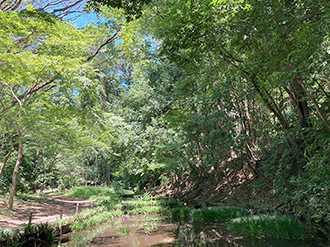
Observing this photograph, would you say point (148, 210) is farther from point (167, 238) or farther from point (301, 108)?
point (301, 108)

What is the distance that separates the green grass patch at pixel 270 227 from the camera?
17.5 feet

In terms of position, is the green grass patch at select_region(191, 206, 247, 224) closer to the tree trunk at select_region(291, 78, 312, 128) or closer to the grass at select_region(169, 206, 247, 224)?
the grass at select_region(169, 206, 247, 224)

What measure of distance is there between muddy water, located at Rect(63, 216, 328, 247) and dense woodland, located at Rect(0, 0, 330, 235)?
1.64m

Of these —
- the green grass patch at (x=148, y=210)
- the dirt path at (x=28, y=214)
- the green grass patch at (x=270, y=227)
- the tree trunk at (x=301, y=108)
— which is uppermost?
the tree trunk at (x=301, y=108)

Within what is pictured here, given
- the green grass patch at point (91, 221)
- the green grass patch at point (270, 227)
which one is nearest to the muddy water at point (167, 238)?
the green grass patch at point (270, 227)

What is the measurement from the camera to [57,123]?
9922 millimetres

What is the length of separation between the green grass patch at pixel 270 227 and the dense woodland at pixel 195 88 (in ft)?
2.29

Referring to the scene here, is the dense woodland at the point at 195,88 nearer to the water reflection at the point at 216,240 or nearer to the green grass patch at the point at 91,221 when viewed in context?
the water reflection at the point at 216,240

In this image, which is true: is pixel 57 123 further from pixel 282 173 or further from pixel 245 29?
pixel 282 173

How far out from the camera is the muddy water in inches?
221

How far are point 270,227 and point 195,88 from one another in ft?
25.7

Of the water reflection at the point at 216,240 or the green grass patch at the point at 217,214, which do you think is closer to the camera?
the water reflection at the point at 216,240

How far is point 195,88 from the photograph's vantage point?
1203 centimetres

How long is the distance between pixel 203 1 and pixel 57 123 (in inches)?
308
